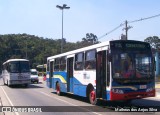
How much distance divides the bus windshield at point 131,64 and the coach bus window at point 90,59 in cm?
207

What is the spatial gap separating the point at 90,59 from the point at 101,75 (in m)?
1.68

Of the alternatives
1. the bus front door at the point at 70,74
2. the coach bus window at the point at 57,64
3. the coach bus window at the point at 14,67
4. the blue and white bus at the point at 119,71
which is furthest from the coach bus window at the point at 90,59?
the coach bus window at the point at 14,67

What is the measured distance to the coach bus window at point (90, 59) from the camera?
17359 mm

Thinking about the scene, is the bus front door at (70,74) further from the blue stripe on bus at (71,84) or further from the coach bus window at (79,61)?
the coach bus window at (79,61)

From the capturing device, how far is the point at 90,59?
17.9 meters

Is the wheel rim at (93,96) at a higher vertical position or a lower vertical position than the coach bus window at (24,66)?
lower

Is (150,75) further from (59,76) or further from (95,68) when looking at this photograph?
(59,76)

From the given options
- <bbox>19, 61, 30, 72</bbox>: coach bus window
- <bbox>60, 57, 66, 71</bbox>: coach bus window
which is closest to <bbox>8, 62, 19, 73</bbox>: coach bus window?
<bbox>19, 61, 30, 72</bbox>: coach bus window

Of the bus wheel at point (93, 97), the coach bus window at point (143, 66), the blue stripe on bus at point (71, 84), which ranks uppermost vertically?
the coach bus window at point (143, 66)

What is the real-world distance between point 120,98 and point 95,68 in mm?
2523

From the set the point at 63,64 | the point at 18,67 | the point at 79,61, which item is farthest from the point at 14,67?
the point at 79,61

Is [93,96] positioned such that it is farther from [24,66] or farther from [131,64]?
[24,66]

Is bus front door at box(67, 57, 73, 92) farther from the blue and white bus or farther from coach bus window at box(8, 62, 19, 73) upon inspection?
coach bus window at box(8, 62, 19, 73)

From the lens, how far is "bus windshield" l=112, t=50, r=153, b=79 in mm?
15297
